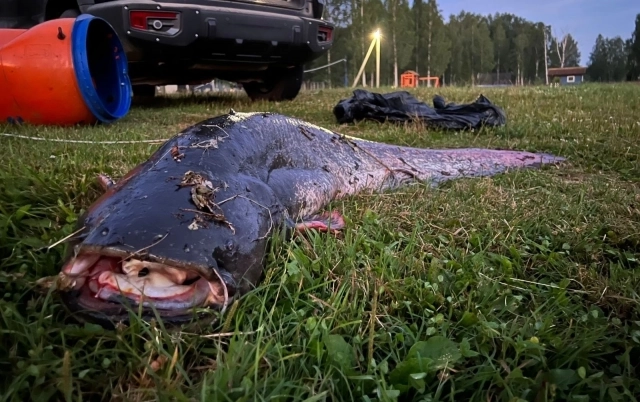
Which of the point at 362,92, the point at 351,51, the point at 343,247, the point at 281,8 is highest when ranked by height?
the point at 351,51

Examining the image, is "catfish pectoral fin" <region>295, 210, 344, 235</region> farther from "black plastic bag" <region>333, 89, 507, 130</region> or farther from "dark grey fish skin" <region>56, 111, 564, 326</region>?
"black plastic bag" <region>333, 89, 507, 130</region>

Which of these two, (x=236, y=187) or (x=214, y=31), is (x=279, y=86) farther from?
(x=236, y=187)

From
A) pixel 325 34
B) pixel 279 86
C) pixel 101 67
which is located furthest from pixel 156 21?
pixel 279 86

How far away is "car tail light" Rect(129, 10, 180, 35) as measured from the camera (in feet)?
16.1

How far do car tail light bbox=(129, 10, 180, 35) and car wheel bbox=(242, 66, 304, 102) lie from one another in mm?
2269

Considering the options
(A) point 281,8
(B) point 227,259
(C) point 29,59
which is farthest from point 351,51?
(B) point 227,259

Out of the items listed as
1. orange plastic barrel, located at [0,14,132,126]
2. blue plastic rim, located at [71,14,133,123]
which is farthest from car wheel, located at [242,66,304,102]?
orange plastic barrel, located at [0,14,132,126]

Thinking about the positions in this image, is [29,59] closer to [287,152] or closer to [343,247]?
[287,152]

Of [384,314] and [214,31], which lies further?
[214,31]

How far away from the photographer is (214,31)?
204 inches

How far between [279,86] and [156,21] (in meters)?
2.51

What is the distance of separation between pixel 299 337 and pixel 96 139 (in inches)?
101

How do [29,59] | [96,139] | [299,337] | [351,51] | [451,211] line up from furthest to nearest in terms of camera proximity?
[351,51] → [29,59] → [96,139] → [451,211] → [299,337]

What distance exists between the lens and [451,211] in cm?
206
